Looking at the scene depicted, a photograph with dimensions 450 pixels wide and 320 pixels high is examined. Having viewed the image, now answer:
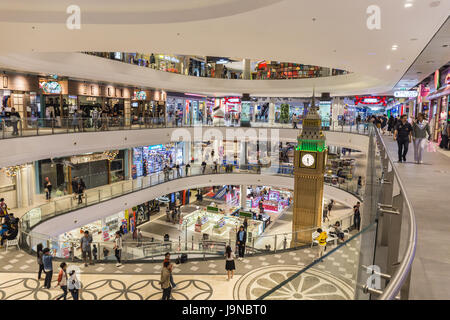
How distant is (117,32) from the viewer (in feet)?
24.4

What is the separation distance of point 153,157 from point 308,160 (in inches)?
497

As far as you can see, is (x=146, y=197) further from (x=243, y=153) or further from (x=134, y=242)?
(x=243, y=153)

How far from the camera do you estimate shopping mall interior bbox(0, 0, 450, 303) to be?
309 centimetres

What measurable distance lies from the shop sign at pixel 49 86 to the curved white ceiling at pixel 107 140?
315 centimetres

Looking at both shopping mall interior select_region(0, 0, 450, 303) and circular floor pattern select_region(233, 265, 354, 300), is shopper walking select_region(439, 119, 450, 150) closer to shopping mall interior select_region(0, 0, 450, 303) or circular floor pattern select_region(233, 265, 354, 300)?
shopping mall interior select_region(0, 0, 450, 303)

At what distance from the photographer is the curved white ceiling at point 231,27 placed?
5676 millimetres

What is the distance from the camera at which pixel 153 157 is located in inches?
901

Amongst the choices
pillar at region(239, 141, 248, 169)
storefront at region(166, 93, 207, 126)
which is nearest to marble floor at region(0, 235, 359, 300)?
storefront at region(166, 93, 207, 126)

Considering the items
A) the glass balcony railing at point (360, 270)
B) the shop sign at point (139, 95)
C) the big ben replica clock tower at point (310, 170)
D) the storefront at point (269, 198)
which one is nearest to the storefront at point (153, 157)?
the shop sign at point (139, 95)

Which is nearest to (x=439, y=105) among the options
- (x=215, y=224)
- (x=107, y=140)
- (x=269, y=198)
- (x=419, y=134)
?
(x=419, y=134)

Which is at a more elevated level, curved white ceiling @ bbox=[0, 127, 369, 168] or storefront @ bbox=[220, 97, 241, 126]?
storefront @ bbox=[220, 97, 241, 126]

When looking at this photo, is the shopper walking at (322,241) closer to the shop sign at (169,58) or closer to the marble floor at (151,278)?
the marble floor at (151,278)

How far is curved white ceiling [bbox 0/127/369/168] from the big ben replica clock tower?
4117 millimetres
